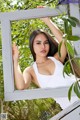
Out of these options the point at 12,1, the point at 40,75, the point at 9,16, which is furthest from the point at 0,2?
the point at 40,75

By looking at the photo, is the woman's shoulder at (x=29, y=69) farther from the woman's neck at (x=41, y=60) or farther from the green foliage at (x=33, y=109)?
the green foliage at (x=33, y=109)

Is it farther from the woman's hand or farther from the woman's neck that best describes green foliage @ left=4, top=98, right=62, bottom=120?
the woman's hand

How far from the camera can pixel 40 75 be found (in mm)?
2438

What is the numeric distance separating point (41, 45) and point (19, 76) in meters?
0.35

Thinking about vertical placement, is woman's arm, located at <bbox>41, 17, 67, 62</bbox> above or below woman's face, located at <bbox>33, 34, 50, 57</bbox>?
above

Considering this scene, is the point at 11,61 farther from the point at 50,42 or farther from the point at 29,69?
the point at 50,42

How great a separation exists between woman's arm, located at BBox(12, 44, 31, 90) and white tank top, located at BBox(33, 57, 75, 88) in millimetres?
101

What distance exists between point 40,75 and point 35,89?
0.14 m

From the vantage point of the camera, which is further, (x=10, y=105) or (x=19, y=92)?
(x=10, y=105)

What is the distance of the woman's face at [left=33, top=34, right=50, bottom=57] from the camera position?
8.04 feet

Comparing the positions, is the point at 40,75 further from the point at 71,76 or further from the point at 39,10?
the point at 39,10

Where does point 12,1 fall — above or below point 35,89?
above

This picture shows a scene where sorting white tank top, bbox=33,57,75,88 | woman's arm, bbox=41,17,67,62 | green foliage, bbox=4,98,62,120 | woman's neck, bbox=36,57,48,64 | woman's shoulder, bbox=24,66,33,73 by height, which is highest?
woman's arm, bbox=41,17,67,62

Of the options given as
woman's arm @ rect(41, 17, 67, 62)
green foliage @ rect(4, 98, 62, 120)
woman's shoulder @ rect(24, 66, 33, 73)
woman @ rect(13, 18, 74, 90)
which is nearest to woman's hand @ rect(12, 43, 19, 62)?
woman @ rect(13, 18, 74, 90)
